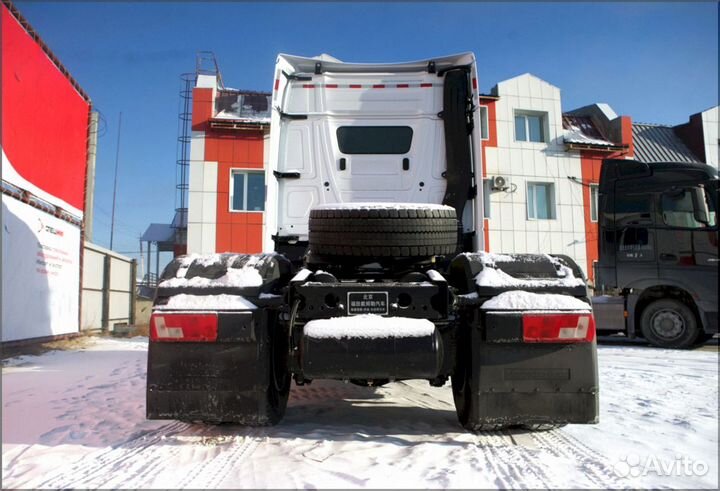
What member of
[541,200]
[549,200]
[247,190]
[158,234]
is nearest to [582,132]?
[549,200]

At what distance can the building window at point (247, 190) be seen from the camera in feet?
51.1

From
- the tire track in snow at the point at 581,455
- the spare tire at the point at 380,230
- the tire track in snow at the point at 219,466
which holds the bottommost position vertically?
the tire track in snow at the point at 581,455

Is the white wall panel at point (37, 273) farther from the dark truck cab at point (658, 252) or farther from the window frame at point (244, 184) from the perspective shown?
the dark truck cab at point (658, 252)

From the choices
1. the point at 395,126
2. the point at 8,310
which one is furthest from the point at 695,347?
the point at 8,310

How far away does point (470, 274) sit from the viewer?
3.21 meters

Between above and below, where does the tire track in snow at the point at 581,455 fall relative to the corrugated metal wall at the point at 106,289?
below

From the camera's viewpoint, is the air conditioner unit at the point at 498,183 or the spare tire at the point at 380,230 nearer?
the spare tire at the point at 380,230

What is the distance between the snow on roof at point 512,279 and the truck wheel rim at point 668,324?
7047 millimetres

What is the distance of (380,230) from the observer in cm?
326

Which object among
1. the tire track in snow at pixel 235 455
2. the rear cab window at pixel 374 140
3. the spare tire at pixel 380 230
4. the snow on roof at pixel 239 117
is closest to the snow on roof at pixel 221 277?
the spare tire at pixel 380 230

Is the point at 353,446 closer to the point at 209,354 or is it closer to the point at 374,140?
the point at 209,354

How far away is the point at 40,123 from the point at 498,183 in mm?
13220

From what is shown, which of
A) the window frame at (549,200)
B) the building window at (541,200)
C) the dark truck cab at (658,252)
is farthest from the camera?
the building window at (541,200)

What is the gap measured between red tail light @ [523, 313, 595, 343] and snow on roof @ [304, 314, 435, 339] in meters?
0.58
